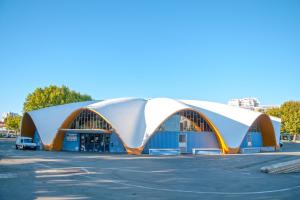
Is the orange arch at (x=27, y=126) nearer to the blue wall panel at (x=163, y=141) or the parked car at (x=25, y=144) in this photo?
the parked car at (x=25, y=144)

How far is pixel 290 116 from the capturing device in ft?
283

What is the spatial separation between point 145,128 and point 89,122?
23.8ft

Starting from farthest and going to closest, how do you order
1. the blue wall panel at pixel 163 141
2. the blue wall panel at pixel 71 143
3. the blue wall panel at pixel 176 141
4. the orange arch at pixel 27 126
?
the orange arch at pixel 27 126 < the blue wall panel at pixel 71 143 < the blue wall panel at pixel 176 141 < the blue wall panel at pixel 163 141

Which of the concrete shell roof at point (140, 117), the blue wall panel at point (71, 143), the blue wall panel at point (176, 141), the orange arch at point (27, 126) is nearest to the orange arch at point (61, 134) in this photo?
the concrete shell roof at point (140, 117)

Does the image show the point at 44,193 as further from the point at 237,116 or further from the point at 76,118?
the point at 237,116

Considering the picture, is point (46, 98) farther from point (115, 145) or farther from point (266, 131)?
point (266, 131)

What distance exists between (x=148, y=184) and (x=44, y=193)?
175 inches

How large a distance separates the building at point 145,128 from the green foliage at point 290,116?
51.2 m

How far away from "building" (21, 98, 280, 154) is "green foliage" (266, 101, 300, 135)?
5118cm

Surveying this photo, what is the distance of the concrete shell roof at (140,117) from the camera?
35.1 metres

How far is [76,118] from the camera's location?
3881cm

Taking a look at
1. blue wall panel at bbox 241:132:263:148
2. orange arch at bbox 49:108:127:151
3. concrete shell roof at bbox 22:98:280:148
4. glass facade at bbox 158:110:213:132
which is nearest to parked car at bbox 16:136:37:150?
concrete shell roof at bbox 22:98:280:148

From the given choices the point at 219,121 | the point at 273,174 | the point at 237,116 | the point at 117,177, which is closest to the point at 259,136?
the point at 237,116

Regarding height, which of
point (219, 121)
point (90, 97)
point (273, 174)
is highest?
point (90, 97)
